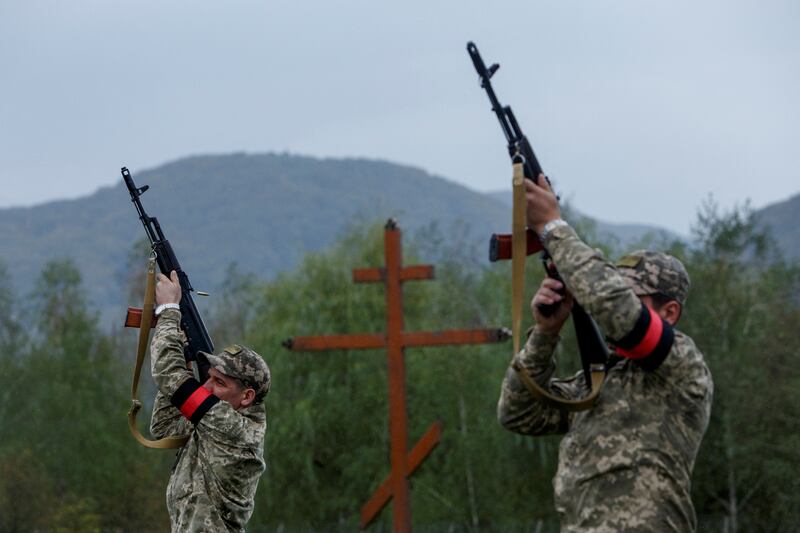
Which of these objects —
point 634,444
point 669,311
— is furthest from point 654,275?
point 634,444

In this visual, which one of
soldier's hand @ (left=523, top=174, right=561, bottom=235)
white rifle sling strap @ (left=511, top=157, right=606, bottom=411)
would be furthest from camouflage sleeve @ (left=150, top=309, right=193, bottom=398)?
soldier's hand @ (left=523, top=174, right=561, bottom=235)

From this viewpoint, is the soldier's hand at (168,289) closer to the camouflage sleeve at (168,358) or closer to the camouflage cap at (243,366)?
the camouflage sleeve at (168,358)

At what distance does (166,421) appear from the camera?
645 cm

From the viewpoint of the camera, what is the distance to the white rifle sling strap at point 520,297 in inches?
178

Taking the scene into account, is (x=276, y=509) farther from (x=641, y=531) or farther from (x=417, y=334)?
(x=641, y=531)

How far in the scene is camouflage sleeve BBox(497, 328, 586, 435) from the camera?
4.75 m

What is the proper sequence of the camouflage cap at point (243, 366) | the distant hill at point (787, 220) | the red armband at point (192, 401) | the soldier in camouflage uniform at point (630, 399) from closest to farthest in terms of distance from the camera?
1. the soldier in camouflage uniform at point (630, 399)
2. the red armband at point (192, 401)
3. the camouflage cap at point (243, 366)
4. the distant hill at point (787, 220)

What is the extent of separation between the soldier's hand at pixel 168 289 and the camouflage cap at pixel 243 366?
1.04ft

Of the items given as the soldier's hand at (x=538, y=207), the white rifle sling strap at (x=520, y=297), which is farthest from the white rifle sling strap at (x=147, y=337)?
the soldier's hand at (x=538, y=207)

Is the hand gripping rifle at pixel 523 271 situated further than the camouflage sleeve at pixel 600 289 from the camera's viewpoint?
Yes

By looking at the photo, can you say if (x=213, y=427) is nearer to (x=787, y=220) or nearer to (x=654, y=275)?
(x=654, y=275)

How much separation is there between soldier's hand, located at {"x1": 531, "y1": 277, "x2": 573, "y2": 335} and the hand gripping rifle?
0.02 metres

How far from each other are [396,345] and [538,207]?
924cm

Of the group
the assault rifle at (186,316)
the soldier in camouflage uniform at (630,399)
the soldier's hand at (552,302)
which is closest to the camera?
the soldier in camouflage uniform at (630,399)
